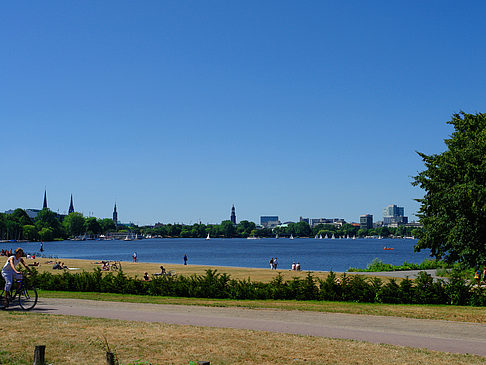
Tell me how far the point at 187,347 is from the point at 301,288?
12221 mm

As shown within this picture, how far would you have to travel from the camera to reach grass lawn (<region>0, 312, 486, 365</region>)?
1012 cm

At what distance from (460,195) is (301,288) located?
9.37 metres

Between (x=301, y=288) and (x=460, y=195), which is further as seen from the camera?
(x=460, y=195)

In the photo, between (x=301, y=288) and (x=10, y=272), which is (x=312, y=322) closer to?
(x=301, y=288)

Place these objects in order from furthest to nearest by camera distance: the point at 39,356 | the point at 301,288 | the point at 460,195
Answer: the point at 460,195 → the point at 301,288 → the point at 39,356

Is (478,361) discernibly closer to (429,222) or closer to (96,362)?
(96,362)

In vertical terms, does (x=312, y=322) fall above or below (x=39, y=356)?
below

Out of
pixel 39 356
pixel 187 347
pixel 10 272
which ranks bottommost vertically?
pixel 187 347

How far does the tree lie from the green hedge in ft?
14.9

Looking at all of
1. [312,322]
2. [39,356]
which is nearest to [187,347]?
[39,356]

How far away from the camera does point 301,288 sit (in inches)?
890

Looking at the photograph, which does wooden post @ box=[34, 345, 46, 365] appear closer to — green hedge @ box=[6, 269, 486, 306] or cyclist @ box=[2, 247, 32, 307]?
cyclist @ box=[2, 247, 32, 307]

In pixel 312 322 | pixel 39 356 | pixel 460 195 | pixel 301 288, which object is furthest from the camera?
pixel 460 195

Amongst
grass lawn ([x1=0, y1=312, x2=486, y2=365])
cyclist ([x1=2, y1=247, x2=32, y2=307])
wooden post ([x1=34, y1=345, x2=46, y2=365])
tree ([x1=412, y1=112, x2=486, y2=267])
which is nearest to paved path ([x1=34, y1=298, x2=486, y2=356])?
grass lawn ([x1=0, y1=312, x2=486, y2=365])
